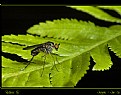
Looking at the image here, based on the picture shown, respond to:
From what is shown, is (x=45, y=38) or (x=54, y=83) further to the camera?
(x=45, y=38)

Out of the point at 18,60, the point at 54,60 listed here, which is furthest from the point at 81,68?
the point at 18,60

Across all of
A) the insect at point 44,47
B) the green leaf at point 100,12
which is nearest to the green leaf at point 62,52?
the insect at point 44,47

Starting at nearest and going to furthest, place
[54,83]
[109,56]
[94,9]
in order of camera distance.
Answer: [54,83]
[109,56]
[94,9]

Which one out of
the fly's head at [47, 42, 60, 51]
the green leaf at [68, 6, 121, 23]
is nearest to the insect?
the fly's head at [47, 42, 60, 51]

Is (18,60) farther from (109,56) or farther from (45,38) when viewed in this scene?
(109,56)

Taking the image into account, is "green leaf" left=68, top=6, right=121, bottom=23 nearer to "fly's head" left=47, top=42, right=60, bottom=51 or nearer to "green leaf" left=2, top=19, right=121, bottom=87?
"green leaf" left=2, top=19, right=121, bottom=87

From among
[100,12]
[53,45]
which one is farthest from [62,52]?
[100,12]

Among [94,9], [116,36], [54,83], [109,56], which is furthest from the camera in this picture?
[94,9]

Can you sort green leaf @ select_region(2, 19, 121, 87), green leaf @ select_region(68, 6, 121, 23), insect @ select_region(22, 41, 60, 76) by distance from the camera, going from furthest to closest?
green leaf @ select_region(68, 6, 121, 23) < insect @ select_region(22, 41, 60, 76) < green leaf @ select_region(2, 19, 121, 87)
